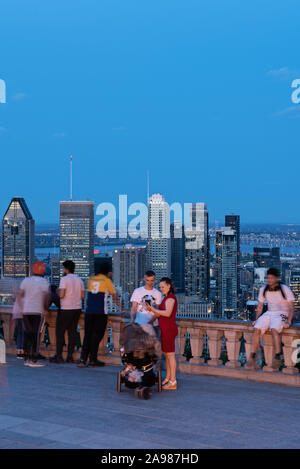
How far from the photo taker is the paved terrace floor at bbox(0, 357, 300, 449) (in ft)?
21.4

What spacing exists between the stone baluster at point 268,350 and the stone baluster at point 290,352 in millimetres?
202

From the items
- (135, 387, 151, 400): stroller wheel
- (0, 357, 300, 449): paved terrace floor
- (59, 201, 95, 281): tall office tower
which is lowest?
(0, 357, 300, 449): paved terrace floor

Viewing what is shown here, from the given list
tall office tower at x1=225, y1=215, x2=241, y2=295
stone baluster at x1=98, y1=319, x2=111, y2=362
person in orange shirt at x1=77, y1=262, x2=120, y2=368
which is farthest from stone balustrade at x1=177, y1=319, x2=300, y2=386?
tall office tower at x1=225, y1=215, x2=241, y2=295

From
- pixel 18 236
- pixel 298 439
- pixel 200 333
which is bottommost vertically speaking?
pixel 298 439

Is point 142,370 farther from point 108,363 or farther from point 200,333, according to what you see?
point 108,363

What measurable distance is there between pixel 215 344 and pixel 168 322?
1.26m

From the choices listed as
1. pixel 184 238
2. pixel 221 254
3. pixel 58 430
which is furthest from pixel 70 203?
pixel 58 430

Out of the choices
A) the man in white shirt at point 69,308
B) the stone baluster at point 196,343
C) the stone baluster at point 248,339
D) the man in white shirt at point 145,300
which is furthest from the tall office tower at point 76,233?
the man in white shirt at point 145,300

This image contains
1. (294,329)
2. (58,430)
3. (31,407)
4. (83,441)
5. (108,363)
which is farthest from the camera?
(108,363)

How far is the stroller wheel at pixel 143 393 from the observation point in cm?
856

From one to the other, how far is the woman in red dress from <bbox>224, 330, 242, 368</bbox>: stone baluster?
3.51ft

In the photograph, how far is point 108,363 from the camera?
1126 cm

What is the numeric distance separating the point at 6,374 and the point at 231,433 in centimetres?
470

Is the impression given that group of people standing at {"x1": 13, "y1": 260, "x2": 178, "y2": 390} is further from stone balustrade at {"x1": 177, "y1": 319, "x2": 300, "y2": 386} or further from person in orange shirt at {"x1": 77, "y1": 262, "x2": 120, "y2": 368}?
stone balustrade at {"x1": 177, "y1": 319, "x2": 300, "y2": 386}
